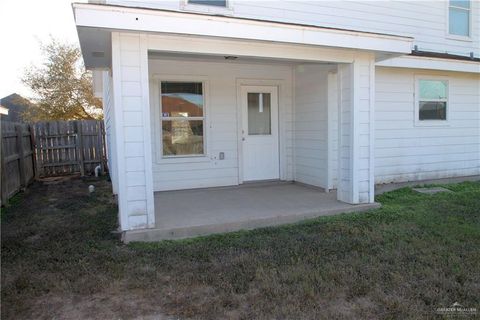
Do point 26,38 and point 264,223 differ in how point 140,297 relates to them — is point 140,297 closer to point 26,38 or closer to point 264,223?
point 264,223

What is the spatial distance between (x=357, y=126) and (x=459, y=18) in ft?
19.5

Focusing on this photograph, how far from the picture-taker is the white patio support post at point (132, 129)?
187 inches

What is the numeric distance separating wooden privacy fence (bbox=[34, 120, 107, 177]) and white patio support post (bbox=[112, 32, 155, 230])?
7.97 m

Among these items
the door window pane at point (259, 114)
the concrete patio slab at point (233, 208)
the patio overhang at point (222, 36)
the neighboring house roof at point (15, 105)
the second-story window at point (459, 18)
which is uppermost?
the second-story window at point (459, 18)

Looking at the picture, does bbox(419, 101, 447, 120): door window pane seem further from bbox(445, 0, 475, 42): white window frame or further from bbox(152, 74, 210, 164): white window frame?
bbox(152, 74, 210, 164): white window frame

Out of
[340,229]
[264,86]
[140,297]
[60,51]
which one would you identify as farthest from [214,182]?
[60,51]

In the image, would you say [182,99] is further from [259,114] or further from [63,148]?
[63,148]

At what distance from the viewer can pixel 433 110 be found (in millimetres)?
8938

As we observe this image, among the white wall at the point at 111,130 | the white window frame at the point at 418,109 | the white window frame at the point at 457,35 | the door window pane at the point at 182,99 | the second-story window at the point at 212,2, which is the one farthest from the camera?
the white window frame at the point at 457,35

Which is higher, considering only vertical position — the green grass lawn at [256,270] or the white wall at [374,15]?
the white wall at [374,15]

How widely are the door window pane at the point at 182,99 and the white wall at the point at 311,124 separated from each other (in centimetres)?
→ 212

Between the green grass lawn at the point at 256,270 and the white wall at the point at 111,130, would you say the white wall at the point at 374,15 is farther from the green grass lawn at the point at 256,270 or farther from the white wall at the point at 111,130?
the green grass lawn at the point at 256,270

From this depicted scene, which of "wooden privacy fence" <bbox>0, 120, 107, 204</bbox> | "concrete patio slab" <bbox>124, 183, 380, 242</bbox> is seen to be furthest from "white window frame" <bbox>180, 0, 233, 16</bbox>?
"wooden privacy fence" <bbox>0, 120, 107, 204</bbox>

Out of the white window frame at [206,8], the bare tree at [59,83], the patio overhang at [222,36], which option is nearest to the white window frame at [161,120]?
the patio overhang at [222,36]
